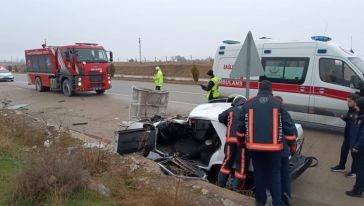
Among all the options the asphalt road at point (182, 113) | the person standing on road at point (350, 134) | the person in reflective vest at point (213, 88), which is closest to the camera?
the asphalt road at point (182, 113)

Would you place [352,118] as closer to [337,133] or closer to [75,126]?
[337,133]

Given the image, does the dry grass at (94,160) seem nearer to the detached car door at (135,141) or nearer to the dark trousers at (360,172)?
the detached car door at (135,141)

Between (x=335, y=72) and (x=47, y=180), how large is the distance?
25.0 feet

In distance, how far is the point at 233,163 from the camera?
5.37 metres

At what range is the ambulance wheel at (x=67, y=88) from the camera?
745 inches

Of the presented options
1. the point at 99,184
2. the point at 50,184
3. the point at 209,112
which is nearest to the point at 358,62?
the point at 209,112

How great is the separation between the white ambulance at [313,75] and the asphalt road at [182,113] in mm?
655

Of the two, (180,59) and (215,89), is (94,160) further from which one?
(180,59)

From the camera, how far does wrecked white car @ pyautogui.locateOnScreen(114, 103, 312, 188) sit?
5859 mm

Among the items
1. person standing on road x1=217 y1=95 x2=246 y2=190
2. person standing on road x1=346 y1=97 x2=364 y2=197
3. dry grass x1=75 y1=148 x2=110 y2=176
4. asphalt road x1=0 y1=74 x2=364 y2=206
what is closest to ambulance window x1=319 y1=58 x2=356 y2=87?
asphalt road x1=0 y1=74 x2=364 y2=206

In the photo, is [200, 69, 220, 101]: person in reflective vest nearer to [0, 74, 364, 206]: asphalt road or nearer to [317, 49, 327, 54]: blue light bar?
[0, 74, 364, 206]: asphalt road

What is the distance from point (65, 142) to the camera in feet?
25.6

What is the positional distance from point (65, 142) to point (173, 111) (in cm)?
612

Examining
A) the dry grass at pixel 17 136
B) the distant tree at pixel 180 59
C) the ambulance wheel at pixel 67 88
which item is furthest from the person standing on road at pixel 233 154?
the distant tree at pixel 180 59
